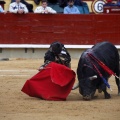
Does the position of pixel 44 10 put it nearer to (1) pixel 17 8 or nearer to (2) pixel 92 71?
(1) pixel 17 8

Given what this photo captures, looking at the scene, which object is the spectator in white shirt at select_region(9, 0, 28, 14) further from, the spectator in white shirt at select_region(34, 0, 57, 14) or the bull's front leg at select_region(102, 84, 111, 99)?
the bull's front leg at select_region(102, 84, 111, 99)

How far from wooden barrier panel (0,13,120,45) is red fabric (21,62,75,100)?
5.51 meters

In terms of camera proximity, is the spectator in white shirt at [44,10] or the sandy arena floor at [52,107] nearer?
the sandy arena floor at [52,107]

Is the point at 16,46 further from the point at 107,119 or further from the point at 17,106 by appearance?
the point at 107,119

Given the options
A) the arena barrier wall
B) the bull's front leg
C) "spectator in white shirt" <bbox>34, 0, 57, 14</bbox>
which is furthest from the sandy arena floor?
the arena barrier wall

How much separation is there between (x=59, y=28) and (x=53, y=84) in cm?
586

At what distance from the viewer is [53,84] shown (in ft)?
27.5

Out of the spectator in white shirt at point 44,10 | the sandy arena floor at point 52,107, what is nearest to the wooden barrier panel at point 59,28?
the spectator in white shirt at point 44,10

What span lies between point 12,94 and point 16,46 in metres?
5.26

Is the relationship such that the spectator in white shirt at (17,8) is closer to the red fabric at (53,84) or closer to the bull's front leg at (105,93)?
the red fabric at (53,84)

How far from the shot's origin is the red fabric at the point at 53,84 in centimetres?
835

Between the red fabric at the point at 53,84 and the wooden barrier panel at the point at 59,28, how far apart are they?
5.51 meters

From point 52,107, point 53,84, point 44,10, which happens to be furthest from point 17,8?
point 52,107

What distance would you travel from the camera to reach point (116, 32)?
46.6 ft
